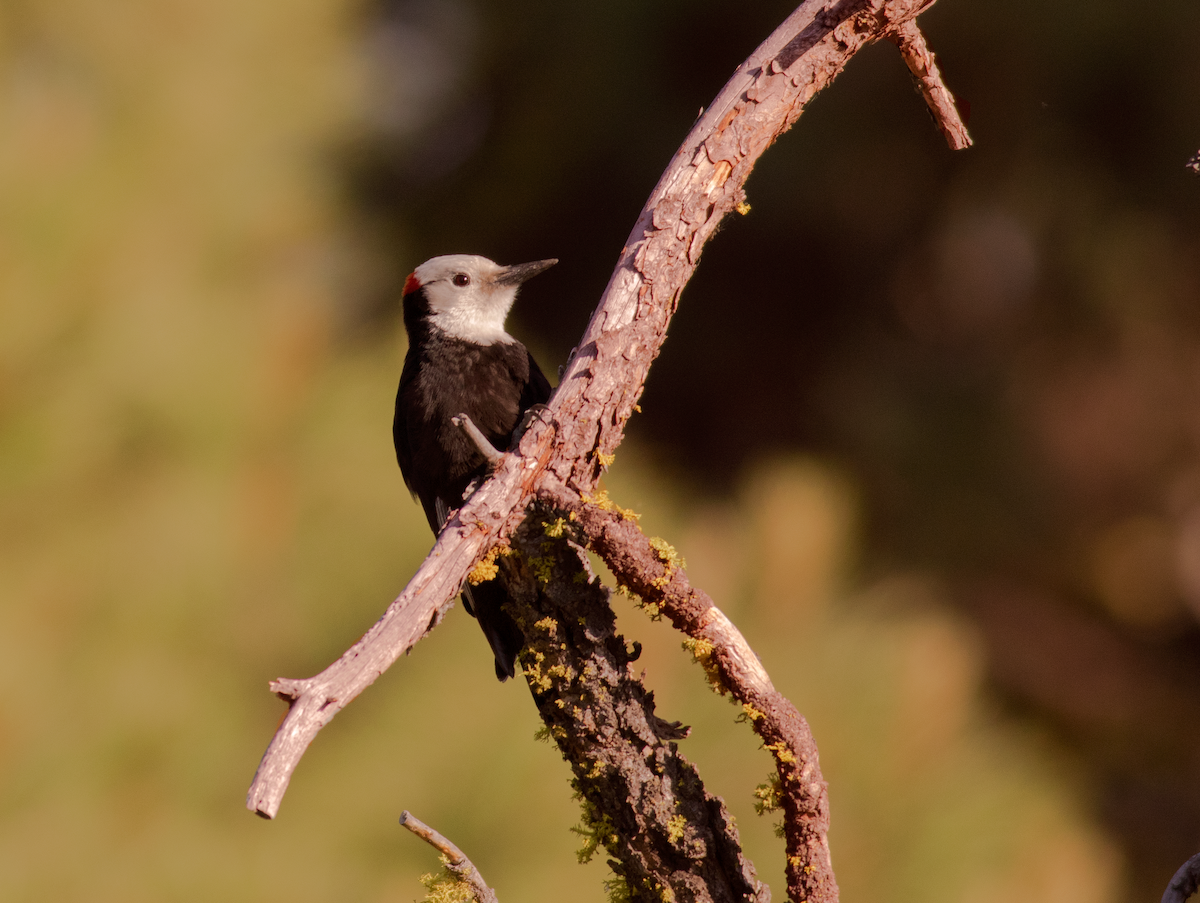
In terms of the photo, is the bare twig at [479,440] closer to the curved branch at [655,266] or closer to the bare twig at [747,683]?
the curved branch at [655,266]

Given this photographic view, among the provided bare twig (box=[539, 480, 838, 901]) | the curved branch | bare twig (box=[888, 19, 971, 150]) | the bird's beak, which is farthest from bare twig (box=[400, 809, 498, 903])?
the bird's beak

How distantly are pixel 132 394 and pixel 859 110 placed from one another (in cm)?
430

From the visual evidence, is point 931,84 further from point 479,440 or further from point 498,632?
point 498,632

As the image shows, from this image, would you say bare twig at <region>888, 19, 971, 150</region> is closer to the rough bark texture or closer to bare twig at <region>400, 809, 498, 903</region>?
the rough bark texture

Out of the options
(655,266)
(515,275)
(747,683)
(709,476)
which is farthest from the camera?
(709,476)

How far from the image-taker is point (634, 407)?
1.60 metres

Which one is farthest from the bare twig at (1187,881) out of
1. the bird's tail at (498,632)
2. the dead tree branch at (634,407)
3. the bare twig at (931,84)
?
the bird's tail at (498,632)

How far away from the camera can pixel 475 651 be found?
2672 mm

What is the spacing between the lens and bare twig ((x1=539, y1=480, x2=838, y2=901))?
1418mm

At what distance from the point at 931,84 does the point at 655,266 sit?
52 centimetres

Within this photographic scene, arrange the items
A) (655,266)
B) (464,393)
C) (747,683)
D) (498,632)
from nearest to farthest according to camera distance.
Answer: (747,683) → (655,266) → (498,632) → (464,393)

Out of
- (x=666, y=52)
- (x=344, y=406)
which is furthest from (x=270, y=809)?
(x=666, y=52)

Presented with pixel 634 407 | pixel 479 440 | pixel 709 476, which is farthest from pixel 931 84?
pixel 709 476

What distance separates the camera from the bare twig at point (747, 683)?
1.42m
